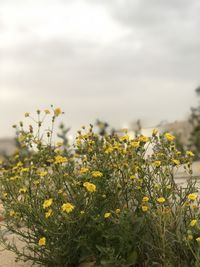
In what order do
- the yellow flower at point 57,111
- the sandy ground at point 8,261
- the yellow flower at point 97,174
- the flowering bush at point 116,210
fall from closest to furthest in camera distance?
the flowering bush at point 116,210, the yellow flower at point 97,174, the sandy ground at point 8,261, the yellow flower at point 57,111

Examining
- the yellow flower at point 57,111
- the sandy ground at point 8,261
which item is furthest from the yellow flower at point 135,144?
the sandy ground at point 8,261

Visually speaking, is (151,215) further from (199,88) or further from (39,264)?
(199,88)

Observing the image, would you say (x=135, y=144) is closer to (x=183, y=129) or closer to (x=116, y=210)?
(x=116, y=210)

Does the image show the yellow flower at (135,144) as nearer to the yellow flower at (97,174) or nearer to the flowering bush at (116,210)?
the flowering bush at (116,210)

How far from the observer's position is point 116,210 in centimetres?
382

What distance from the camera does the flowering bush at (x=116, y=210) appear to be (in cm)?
367

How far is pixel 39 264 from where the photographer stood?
4656 mm

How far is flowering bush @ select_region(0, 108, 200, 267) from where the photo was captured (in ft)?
12.1

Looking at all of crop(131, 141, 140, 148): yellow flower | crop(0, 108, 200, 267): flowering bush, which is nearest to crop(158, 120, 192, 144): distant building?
crop(0, 108, 200, 267): flowering bush

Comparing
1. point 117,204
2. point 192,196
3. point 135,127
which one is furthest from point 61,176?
point 135,127

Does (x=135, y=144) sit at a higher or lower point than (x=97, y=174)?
higher

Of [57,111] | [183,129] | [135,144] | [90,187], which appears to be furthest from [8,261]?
[183,129]

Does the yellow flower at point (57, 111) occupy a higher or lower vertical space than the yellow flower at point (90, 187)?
higher

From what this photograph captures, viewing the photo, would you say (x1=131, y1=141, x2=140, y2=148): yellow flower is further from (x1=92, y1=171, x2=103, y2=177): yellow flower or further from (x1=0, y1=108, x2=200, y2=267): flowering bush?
(x1=92, y1=171, x2=103, y2=177): yellow flower
